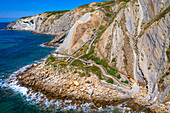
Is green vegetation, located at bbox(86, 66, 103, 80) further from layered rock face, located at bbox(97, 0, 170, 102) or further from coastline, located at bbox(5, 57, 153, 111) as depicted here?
layered rock face, located at bbox(97, 0, 170, 102)

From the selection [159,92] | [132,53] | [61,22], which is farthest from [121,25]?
[61,22]

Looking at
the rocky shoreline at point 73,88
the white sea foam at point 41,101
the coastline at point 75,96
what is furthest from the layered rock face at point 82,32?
the white sea foam at point 41,101

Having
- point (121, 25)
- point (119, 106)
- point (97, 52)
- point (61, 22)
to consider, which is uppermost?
point (61, 22)

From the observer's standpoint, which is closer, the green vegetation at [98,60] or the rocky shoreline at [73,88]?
the rocky shoreline at [73,88]

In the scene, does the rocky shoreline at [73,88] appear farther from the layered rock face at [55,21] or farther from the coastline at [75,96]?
the layered rock face at [55,21]

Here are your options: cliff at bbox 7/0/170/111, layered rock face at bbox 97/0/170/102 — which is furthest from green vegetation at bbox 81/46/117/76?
layered rock face at bbox 97/0/170/102

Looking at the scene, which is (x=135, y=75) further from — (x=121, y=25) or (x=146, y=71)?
(x=121, y=25)

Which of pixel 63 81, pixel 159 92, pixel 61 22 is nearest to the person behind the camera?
pixel 159 92

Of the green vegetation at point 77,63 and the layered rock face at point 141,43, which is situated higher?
the layered rock face at point 141,43

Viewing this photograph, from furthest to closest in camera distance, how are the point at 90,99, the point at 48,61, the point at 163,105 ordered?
the point at 48,61 → the point at 90,99 → the point at 163,105
